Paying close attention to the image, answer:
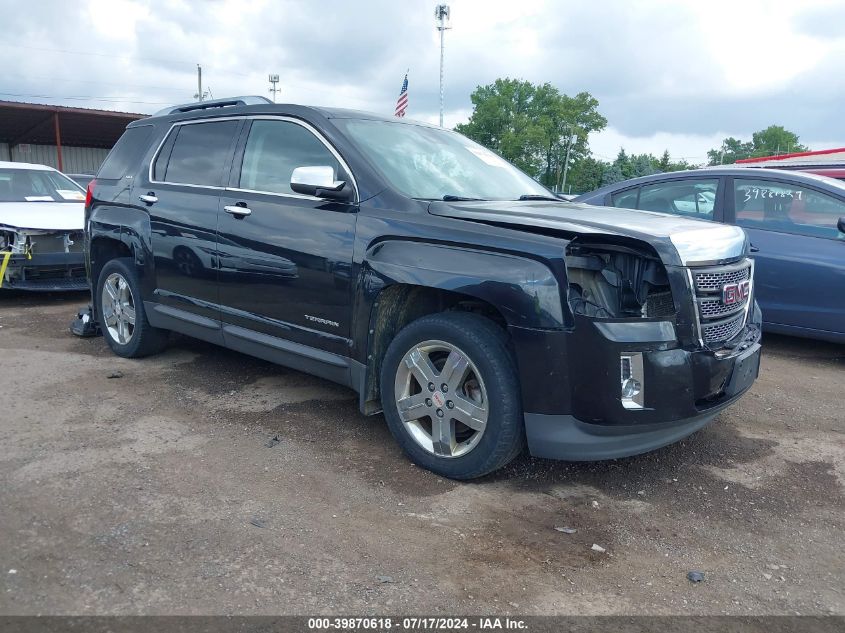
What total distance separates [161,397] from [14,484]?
4.65ft

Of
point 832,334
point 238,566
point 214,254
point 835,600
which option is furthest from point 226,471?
point 832,334

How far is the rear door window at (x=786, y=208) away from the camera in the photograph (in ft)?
19.3

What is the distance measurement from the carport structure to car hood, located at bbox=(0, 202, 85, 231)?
1518cm

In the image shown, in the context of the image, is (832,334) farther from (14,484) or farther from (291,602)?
(14,484)

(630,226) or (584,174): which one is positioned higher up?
(584,174)

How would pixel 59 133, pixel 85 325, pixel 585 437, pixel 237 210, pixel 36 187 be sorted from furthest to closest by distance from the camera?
pixel 59 133, pixel 36 187, pixel 85 325, pixel 237 210, pixel 585 437

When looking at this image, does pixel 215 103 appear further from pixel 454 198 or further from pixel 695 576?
pixel 695 576

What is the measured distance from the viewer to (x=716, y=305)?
340cm

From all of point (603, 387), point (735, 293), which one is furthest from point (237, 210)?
point (735, 293)

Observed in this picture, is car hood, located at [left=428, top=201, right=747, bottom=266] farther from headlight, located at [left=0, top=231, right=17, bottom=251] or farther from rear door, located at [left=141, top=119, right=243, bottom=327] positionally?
headlight, located at [left=0, top=231, right=17, bottom=251]

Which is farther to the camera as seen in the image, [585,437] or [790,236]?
[790,236]

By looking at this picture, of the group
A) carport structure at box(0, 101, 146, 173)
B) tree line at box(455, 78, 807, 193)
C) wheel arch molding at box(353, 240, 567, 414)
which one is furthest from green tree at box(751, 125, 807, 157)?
wheel arch molding at box(353, 240, 567, 414)

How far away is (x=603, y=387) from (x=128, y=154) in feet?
13.7

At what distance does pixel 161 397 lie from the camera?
4.78m
